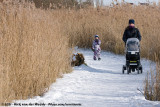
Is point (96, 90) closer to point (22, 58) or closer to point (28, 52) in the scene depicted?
point (28, 52)

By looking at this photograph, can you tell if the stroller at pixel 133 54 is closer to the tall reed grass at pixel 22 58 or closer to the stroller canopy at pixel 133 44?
the stroller canopy at pixel 133 44

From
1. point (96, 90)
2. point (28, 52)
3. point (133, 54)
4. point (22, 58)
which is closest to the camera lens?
point (22, 58)

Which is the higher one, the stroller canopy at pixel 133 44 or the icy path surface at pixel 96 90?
the stroller canopy at pixel 133 44

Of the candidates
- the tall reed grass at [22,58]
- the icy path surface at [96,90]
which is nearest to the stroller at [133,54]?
the icy path surface at [96,90]

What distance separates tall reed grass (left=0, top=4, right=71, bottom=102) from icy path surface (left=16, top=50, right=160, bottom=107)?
223 mm

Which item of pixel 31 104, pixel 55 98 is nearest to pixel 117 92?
pixel 55 98

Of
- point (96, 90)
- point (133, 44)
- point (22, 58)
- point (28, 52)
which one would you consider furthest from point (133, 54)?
point (22, 58)

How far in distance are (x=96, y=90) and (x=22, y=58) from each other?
1.57 meters

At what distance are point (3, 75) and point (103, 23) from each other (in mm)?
8406

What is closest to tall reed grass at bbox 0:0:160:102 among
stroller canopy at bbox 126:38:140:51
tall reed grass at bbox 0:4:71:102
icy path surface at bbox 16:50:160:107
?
tall reed grass at bbox 0:4:71:102

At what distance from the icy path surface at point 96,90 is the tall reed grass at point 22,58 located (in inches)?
8.8

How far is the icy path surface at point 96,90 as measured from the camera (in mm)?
4398

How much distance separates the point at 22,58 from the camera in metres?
4.51

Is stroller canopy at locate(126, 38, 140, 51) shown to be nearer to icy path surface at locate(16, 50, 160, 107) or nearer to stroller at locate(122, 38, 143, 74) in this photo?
stroller at locate(122, 38, 143, 74)
